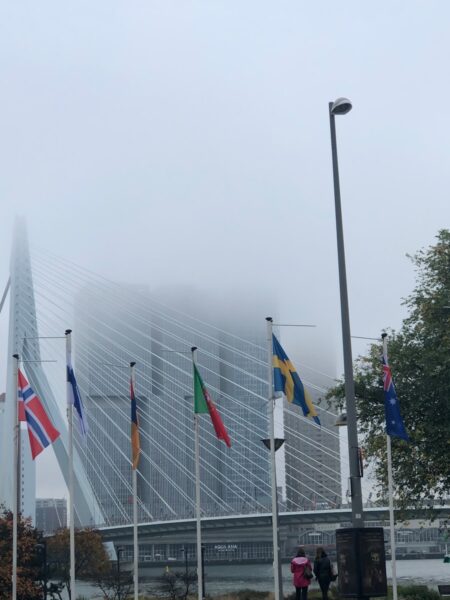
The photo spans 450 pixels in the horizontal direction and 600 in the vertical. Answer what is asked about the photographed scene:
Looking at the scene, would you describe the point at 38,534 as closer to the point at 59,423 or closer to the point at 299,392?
the point at 59,423

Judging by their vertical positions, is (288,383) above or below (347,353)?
above

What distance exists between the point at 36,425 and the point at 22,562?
14458mm

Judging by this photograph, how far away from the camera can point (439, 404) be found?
113ft

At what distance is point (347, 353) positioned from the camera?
67.1ft

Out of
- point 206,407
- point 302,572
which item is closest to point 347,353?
point 206,407

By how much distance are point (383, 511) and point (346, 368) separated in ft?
145

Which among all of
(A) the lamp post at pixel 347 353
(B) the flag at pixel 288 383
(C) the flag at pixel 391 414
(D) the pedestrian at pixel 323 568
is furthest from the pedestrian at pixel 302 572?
(A) the lamp post at pixel 347 353

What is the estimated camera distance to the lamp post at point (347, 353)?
1986cm

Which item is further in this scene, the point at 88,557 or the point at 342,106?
the point at 88,557

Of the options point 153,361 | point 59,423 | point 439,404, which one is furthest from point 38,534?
point 153,361

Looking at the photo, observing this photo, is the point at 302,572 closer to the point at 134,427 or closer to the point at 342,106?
the point at 134,427

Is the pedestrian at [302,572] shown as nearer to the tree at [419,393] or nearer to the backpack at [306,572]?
the backpack at [306,572]

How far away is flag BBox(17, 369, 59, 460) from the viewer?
93.4ft

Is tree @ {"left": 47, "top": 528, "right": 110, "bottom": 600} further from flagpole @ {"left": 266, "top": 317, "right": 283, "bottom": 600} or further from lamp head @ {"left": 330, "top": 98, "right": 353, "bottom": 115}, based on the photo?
lamp head @ {"left": 330, "top": 98, "right": 353, "bottom": 115}
